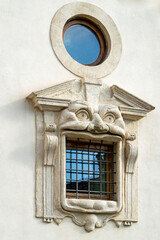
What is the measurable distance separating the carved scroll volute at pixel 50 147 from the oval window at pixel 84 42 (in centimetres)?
183

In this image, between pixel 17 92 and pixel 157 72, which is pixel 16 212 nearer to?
pixel 17 92

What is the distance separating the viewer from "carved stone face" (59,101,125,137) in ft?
50.3

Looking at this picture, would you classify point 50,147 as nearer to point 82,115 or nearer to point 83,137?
point 83,137

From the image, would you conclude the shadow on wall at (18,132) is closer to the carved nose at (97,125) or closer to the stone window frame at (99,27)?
the carved nose at (97,125)

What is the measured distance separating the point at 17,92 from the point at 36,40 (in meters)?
1.21

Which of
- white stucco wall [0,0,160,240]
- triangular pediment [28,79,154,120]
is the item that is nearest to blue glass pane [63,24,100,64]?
white stucco wall [0,0,160,240]

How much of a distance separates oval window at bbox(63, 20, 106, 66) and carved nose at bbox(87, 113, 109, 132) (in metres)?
1.50

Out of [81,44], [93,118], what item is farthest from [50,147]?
[81,44]

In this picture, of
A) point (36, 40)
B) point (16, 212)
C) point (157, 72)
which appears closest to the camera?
point (16, 212)

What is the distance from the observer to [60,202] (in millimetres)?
15055

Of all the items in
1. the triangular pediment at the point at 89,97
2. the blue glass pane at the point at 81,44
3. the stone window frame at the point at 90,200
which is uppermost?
the blue glass pane at the point at 81,44

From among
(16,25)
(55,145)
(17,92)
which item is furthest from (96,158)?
(16,25)

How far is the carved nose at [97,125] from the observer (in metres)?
15.4

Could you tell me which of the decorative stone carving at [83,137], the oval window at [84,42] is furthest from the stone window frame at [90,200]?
the oval window at [84,42]
